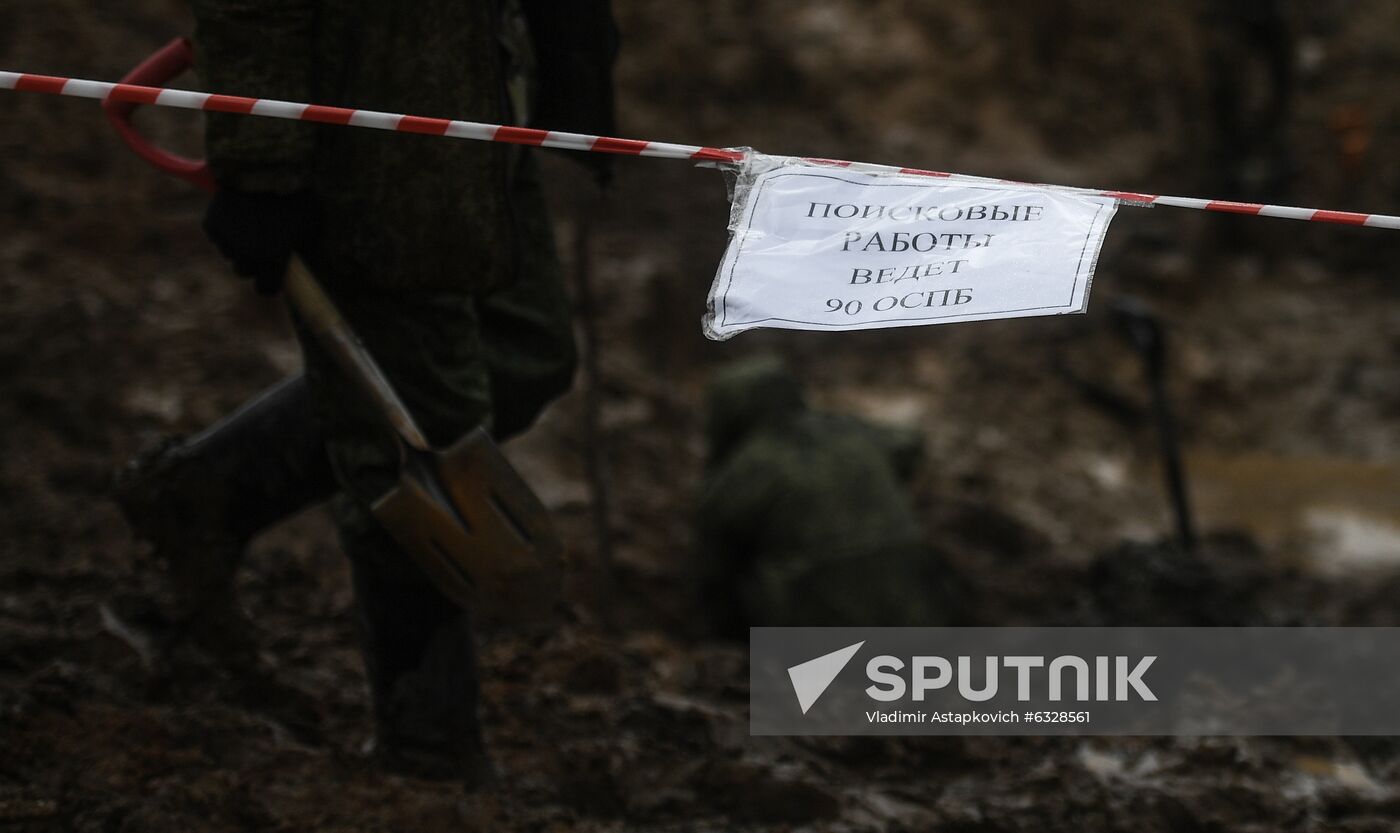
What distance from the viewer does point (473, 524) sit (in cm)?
244

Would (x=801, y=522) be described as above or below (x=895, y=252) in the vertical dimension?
above

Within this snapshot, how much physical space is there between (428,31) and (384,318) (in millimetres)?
475

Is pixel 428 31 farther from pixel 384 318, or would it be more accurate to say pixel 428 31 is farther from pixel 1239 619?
pixel 1239 619

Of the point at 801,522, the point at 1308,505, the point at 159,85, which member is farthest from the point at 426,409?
the point at 1308,505

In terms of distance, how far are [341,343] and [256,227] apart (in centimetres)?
23

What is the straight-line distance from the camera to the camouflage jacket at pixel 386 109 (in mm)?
2258

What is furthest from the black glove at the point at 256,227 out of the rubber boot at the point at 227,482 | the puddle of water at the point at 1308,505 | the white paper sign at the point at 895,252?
the puddle of water at the point at 1308,505

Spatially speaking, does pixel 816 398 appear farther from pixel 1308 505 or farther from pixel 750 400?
pixel 1308 505

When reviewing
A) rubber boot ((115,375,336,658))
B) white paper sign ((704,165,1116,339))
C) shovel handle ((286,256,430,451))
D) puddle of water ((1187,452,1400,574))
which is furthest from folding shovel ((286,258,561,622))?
puddle of water ((1187,452,1400,574))

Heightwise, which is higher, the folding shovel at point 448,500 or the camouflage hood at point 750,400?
the camouflage hood at point 750,400

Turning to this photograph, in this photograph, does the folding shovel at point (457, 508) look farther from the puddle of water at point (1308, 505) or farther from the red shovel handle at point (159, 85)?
the puddle of water at point (1308, 505)

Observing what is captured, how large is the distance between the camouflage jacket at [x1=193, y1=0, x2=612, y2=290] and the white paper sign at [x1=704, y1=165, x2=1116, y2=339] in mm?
500

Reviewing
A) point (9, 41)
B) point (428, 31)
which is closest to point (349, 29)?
point (428, 31)

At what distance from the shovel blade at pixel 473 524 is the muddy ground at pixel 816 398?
0.38m
